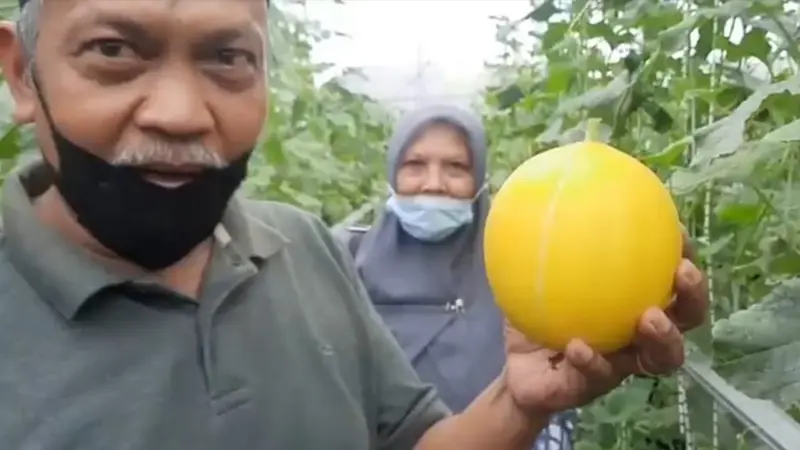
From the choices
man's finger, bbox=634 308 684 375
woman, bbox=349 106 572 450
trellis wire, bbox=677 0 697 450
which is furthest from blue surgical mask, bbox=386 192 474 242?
man's finger, bbox=634 308 684 375

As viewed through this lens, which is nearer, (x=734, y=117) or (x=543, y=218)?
(x=543, y=218)

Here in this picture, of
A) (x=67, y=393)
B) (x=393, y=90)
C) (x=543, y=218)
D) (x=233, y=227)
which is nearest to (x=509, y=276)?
(x=543, y=218)

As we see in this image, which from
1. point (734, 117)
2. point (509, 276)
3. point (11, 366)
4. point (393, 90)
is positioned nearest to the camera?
point (11, 366)

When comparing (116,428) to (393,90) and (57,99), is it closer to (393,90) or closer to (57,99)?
(57,99)

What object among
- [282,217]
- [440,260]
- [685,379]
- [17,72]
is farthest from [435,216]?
[17,72]

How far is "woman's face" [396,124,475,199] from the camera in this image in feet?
8.77

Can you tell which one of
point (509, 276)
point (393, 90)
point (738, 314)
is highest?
point (509, 276)

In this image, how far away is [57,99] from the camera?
3.37ft

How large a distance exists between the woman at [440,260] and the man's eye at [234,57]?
5.02ft

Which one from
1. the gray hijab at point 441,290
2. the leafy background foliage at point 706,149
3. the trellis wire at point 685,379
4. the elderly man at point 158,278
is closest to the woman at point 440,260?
the gray hijab at point 441,290

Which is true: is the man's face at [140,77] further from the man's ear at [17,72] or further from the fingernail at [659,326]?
the fingernail at [659,326]

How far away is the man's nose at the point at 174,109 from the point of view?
3.28ft

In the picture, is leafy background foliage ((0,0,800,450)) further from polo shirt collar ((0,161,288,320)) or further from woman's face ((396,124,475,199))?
polo shirt collar ((0,161,288,320))

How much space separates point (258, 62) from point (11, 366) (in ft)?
1.04
